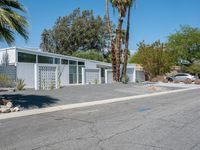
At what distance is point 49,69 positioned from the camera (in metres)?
25.0

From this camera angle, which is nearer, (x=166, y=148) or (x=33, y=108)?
(x=166, y=148)

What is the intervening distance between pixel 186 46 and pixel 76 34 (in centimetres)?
2220

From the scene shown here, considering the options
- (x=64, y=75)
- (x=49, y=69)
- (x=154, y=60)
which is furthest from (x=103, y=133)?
(x=154, y=60)

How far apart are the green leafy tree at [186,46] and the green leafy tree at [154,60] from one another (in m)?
12.9

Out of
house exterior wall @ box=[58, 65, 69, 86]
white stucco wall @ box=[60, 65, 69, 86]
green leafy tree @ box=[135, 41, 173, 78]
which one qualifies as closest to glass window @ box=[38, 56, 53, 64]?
house exterior wall @ box=[58, 65, 69, 86]

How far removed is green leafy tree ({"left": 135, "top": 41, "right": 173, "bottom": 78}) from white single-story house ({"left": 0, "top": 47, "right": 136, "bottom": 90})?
918cm

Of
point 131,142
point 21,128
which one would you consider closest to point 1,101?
point 21,128

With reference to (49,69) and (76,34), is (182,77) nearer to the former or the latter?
(76,34)

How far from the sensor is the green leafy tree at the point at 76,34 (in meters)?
58.2

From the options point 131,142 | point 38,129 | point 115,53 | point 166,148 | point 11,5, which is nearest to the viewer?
point 166,148

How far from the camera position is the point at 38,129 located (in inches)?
357

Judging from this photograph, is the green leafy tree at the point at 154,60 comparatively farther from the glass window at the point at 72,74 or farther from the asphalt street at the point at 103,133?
the asphalt street at the point at 103,133

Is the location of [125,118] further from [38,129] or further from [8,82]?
[8,82]

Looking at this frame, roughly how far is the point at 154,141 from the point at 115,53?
1109 inches
